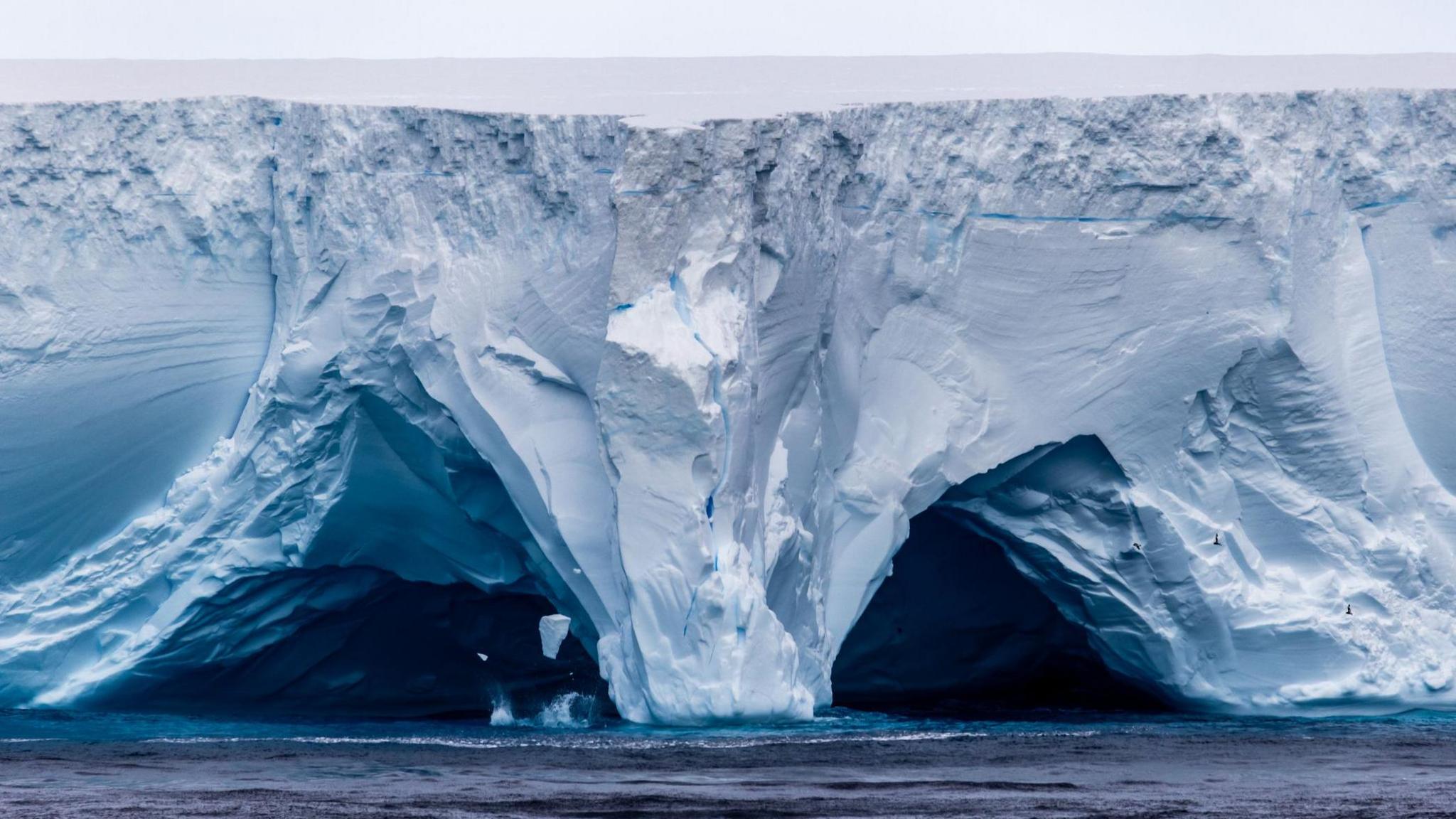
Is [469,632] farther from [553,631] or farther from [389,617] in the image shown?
[553,631]

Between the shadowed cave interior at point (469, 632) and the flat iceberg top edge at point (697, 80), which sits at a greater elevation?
the flat iceberg top edge at point (697, 80)

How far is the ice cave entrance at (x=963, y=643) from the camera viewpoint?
1320 cm

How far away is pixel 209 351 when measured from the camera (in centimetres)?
1234

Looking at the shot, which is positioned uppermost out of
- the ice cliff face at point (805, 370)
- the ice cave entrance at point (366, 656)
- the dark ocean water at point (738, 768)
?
the ice cliff face at point (805, 370)

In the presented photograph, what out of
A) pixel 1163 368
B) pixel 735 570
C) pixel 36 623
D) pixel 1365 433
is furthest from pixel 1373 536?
pixel 36 623

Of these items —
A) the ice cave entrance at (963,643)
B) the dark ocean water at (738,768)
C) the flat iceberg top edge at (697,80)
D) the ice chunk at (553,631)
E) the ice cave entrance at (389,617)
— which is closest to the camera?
the dark ocean water at (738,768)

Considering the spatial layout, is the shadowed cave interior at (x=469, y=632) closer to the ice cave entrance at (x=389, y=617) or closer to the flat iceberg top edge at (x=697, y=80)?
the ice cave entrance at (x=389, y=617)

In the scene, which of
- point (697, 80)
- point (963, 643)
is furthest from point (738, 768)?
point (697, 80)

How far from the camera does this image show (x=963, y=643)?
13656 millimetres

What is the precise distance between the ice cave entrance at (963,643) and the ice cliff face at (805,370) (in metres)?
0.69

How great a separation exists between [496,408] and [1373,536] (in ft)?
16.4

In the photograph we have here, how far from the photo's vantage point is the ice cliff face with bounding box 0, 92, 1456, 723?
1159 centimetres

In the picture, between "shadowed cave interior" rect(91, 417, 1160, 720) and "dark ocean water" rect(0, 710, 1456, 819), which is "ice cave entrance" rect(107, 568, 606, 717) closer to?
"shadowed cave interior" rect(91, 417, 1160, 720)

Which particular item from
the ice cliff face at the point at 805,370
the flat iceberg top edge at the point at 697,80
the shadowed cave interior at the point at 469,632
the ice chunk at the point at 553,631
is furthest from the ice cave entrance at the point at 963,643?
the flat iceberg top edge at the point at 697,80
